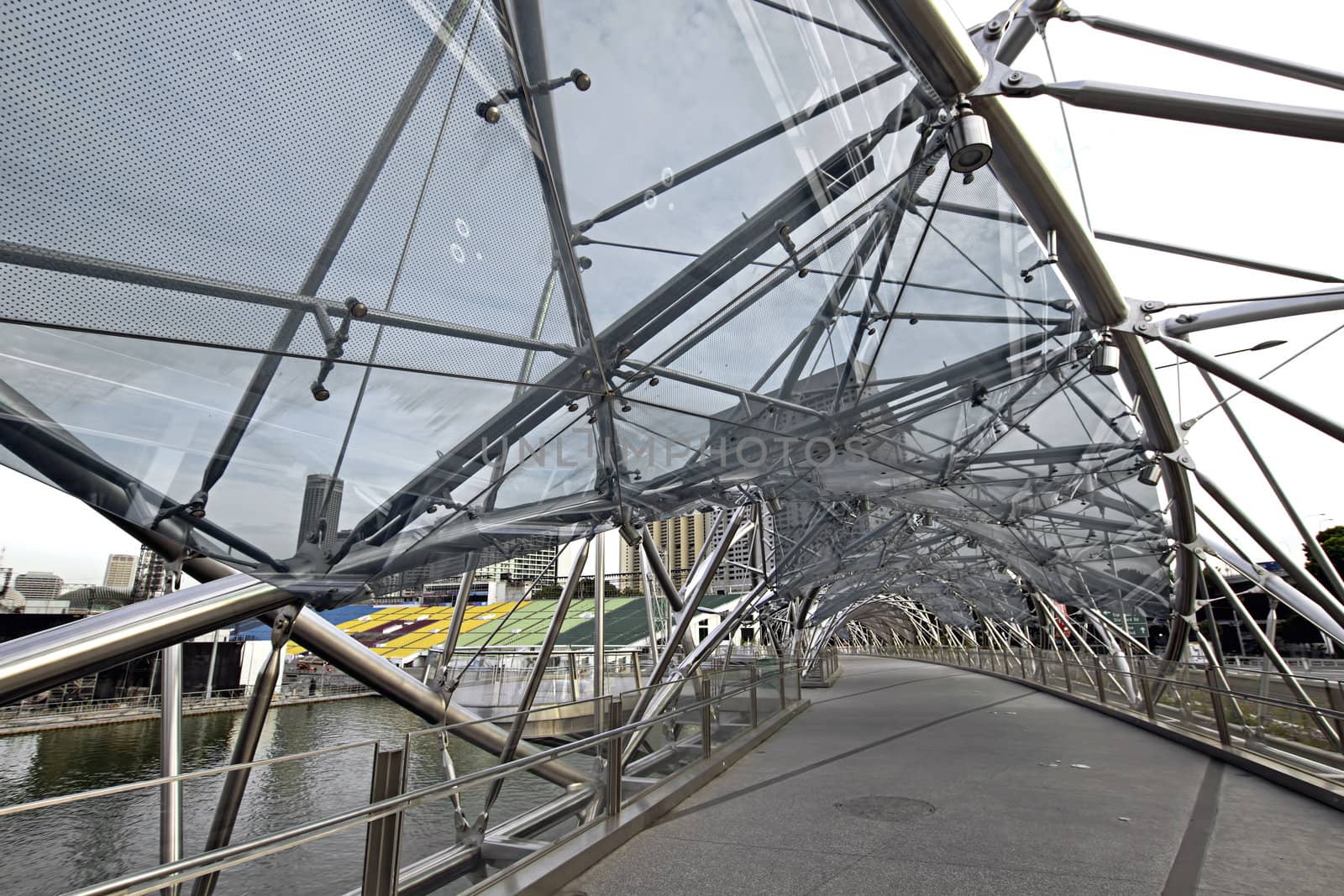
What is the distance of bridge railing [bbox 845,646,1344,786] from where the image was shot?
25.6 feet

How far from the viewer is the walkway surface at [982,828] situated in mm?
4844

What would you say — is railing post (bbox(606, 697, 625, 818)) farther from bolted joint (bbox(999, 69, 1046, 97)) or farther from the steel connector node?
bolted joint (bbox(999, 69, 1046, 97))

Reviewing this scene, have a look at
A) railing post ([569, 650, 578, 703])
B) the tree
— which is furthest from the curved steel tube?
the tree

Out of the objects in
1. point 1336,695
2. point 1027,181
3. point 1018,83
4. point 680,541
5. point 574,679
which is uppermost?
point 680,541

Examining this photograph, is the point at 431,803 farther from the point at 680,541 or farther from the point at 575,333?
the point at 680,541

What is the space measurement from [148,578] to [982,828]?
43.7 metres

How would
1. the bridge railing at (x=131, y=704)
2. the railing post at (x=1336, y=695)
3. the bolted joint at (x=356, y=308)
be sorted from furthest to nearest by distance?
the bridge railing at (x=131, y=704) → the railing post at (x=1336, y=695) → the bolted joint at (x=356, y=308)

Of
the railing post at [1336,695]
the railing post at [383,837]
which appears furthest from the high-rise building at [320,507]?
the railing post at [1336,695]

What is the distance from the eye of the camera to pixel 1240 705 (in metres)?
9.35

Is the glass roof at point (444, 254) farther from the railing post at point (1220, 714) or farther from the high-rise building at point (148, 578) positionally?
the high-rise building at point (148, 578)

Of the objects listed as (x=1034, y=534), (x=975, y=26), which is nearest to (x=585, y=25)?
(x=975, y=26)

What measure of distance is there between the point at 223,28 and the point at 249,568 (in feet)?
11.4

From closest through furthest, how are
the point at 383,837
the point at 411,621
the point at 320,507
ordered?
1. the point at 383,837
2. the point at 320,507
3. the point at 411,621

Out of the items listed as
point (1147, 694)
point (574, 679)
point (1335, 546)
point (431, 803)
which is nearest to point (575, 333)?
point (431, 803)
